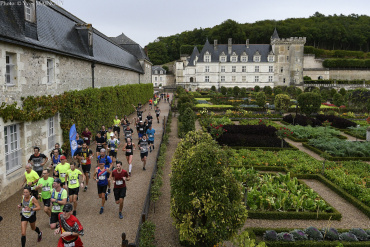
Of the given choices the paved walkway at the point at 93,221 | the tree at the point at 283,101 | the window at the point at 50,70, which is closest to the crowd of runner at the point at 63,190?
the paved walkway at the point at 93,221

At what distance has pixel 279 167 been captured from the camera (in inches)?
524

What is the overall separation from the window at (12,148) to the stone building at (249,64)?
195ft

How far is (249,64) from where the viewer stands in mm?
67062

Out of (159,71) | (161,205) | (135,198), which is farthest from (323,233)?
(159,71)

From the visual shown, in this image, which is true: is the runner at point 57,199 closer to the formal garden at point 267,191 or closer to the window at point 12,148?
the formal garden at point 267,191

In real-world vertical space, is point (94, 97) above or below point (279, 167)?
above

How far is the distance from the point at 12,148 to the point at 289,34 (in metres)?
99.4

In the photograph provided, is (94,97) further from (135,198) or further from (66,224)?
(66,224)

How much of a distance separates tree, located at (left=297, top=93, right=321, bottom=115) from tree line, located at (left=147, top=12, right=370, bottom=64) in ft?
227

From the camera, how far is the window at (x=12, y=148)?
31.7 ft

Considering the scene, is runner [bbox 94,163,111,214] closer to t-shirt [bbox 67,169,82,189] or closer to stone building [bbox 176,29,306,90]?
t-shirt [bbox 67,169,82,189]

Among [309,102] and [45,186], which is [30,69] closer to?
[45,186]

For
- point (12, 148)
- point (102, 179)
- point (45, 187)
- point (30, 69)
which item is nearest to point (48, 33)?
point (30, 69)

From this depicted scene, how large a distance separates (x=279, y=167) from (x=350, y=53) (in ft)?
302
